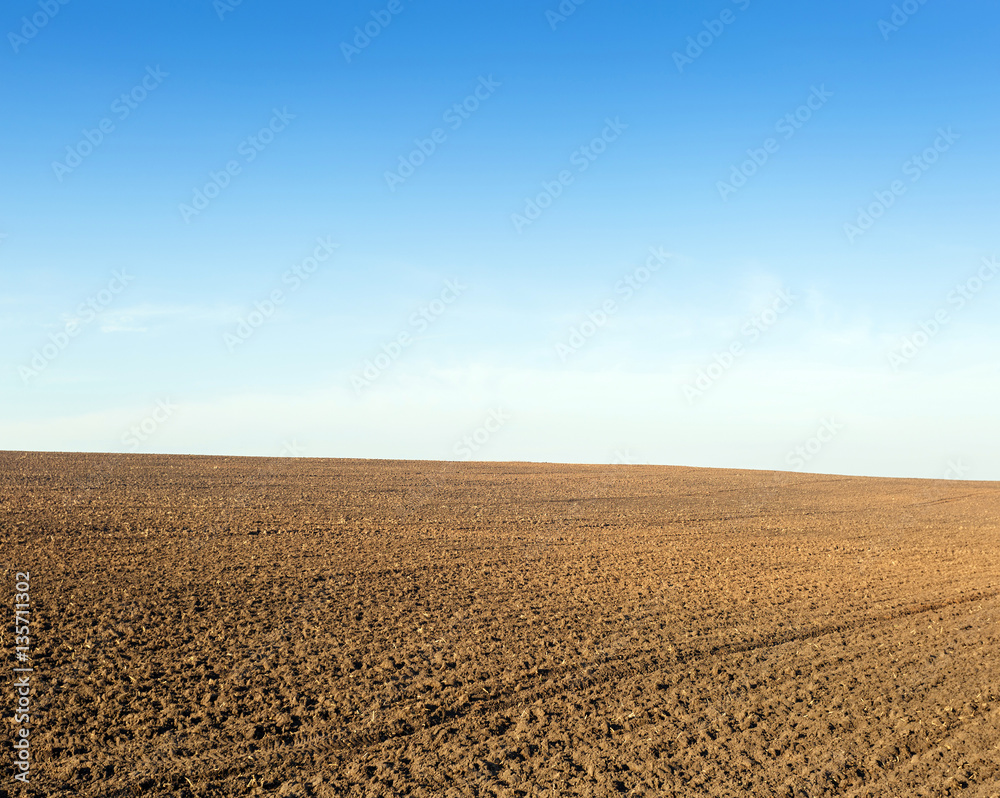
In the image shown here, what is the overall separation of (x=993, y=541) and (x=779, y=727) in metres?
19.6

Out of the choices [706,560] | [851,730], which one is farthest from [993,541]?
[851,730]

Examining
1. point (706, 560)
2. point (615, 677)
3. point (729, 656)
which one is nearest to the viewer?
point (615, 677)

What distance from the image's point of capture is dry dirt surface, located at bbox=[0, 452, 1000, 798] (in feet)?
22.0

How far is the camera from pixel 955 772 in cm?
679

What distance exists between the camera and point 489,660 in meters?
9.59

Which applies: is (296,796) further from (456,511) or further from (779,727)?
(456,511)

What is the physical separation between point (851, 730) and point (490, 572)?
28.8 ft

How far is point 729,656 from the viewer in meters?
10.1

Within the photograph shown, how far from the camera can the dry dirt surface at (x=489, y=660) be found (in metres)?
6.69

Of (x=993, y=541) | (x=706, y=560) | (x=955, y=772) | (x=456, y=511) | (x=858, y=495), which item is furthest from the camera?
(x=858, y=495)

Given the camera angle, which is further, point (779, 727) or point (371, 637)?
point (371, 637)

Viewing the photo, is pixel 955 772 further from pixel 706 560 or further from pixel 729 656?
pixel 706 560

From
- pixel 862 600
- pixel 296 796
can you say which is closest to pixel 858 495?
pixel 862 600

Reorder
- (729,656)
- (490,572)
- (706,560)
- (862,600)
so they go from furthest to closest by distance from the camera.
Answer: (706,560) → (490,572) → (862,600) → (729,656)
